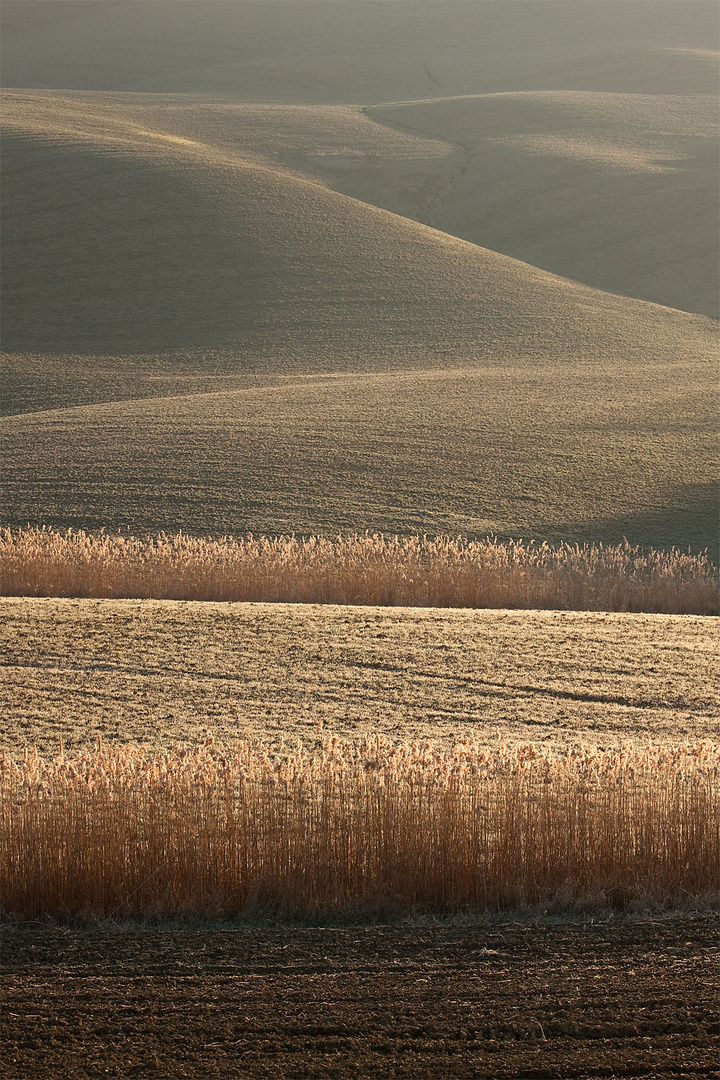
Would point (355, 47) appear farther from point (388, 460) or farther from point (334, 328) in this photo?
point (388, 460)

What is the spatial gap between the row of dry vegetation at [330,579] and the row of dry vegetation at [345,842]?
8.09 m

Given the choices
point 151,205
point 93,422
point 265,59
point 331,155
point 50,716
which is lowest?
point 50,716

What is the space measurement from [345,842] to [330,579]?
8.84 meters

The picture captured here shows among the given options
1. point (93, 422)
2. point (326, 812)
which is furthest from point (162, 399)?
point (326, 812)

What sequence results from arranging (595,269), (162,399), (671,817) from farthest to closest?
(595,269) → (162,399) → (671,817)

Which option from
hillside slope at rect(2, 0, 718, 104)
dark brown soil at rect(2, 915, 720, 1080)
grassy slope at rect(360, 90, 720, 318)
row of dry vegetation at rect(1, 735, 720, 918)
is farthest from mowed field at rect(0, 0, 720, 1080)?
hillside slope at rect(2, 0, 718, 104)

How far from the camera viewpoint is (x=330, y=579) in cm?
1536

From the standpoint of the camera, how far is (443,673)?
11516mm

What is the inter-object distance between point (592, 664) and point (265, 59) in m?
104

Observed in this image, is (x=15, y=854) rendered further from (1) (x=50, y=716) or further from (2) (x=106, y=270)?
(2) (x=106, y=270)

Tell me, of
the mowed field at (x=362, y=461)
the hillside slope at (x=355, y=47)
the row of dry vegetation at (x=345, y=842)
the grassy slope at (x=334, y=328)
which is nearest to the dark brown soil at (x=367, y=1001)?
the mowed field at (x=362, y=461)

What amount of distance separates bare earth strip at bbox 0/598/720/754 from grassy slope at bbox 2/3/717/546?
7.73m

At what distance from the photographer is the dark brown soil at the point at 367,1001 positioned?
4.69 m

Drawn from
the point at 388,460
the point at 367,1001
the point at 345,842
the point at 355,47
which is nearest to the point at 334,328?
the point at 388,460
